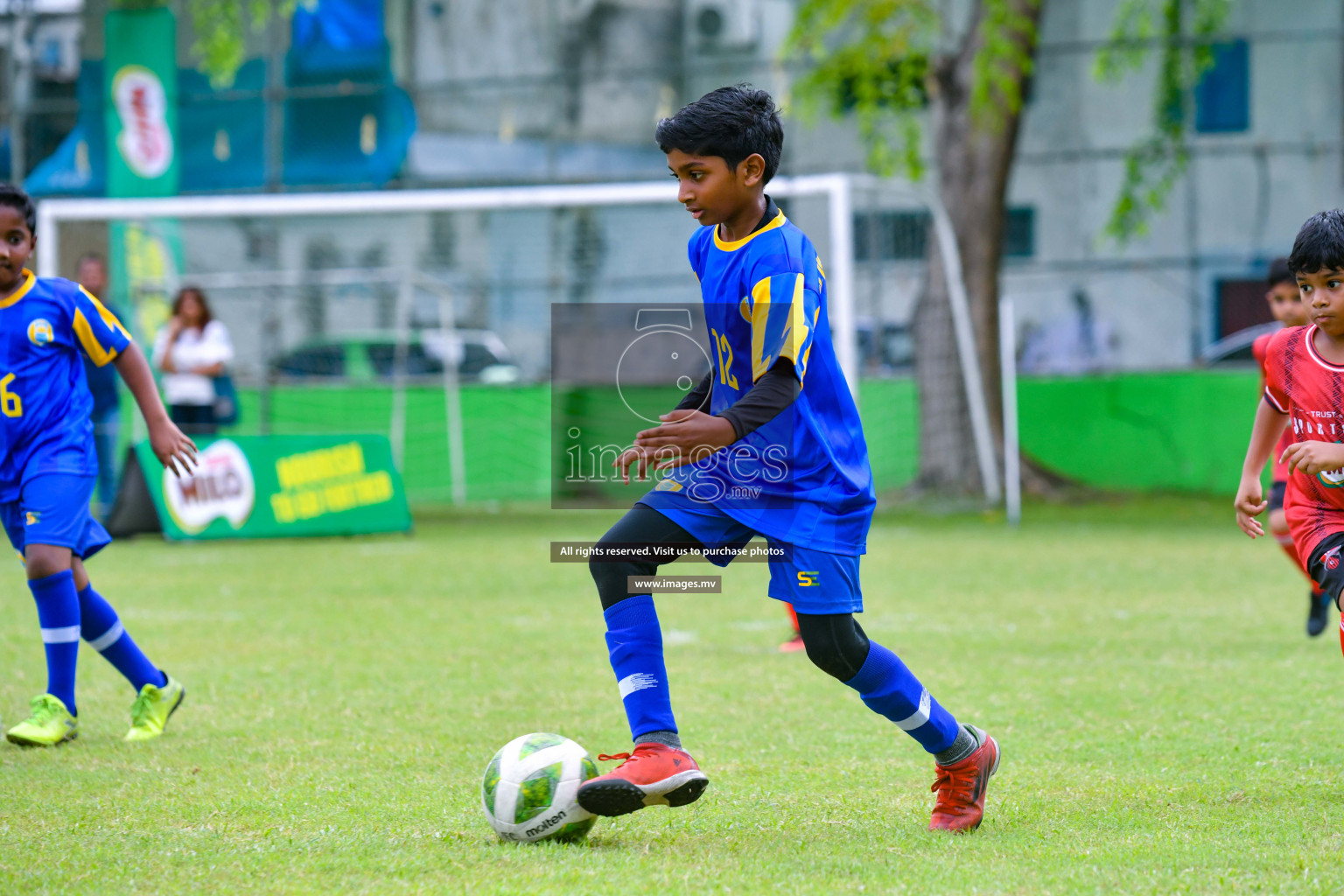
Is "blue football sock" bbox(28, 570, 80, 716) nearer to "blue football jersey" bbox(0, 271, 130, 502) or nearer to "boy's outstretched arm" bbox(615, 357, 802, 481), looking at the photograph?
"blue football jersey" bbox(0, 271, 130, 502)

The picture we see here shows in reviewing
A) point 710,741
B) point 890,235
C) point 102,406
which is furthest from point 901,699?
point 890,235

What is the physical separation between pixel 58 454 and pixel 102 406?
312 inches

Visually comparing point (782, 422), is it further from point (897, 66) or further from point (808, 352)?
point (897, 66)

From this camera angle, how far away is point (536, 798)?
11.0 feet

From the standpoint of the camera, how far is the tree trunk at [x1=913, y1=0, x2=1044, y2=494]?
14.6 meters

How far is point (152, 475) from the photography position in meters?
11.7

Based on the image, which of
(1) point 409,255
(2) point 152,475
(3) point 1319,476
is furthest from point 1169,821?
(1) point 409,255

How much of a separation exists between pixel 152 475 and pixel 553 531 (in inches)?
139

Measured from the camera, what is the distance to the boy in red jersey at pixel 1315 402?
3617mm

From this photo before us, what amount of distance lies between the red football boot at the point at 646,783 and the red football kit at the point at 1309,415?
1771 millimetres

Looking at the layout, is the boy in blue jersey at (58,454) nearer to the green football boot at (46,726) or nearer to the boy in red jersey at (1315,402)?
the green football boot at (46,726)

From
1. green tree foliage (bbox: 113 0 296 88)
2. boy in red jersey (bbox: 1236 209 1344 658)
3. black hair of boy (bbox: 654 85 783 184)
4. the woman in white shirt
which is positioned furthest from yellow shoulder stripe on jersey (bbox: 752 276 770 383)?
green tree foliage (bbox: 113 0 296 88)

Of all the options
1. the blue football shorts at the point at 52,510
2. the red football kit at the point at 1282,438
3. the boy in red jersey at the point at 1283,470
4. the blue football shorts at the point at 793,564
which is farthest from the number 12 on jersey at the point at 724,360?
the boy in red jersey at the point at 1283,470

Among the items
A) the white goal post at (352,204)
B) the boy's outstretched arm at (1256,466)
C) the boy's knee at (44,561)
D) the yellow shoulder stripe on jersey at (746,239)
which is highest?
the white goal post at (352,204)
